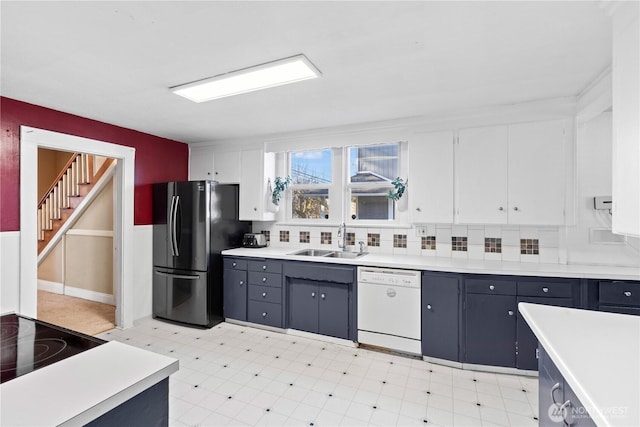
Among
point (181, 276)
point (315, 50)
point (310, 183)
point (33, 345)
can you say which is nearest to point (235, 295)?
point (181, 276)

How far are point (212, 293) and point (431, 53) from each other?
3311mm

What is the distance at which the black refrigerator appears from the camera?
3742 mm

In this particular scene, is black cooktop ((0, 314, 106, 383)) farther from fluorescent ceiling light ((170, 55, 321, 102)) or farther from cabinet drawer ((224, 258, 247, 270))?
cabinet drawer ((224, 258, 247, 270))

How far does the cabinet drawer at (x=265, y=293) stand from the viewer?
142 inches

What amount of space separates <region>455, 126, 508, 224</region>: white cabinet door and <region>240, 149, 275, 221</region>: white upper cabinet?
89.8 inches

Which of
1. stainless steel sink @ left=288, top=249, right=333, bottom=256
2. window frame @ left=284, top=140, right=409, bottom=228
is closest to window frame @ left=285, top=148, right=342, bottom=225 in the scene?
window frame @ left=284, top=140, right=409, bottom=228

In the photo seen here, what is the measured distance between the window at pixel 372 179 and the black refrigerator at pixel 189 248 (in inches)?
64.7

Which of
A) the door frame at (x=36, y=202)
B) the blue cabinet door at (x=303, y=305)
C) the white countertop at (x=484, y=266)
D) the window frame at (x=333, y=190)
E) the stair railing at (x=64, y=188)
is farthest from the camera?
A: the stair railing at (x=64, y=188)

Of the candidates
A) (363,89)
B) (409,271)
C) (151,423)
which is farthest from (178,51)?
(409,271)

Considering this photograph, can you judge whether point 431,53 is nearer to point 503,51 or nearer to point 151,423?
point 503,51

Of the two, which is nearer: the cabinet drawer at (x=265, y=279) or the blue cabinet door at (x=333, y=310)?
the blue cabinet door at (x=333, y=310)

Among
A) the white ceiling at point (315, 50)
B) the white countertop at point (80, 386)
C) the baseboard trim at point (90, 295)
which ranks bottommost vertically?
the baseboard trim at point (90, 295)

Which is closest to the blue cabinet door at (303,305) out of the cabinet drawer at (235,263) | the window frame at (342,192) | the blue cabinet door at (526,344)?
the cabinet drawer at (235,263)

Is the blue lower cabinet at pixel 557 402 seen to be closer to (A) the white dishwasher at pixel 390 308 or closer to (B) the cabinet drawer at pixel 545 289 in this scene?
(B) the cabinet drawer at pixel 545 289
